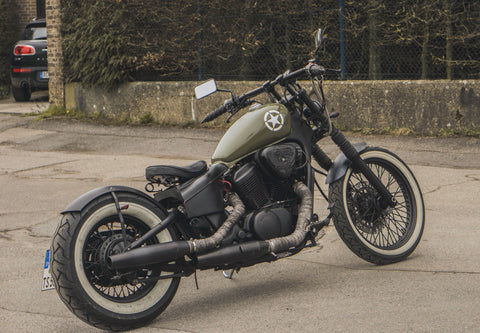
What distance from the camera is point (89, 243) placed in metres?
4.82

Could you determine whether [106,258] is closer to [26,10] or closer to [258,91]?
[258,91]

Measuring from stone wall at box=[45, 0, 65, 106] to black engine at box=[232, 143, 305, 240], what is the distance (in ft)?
32.4

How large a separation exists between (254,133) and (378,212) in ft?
3.80

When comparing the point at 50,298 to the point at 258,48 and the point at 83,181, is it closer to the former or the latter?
the point at 83,181

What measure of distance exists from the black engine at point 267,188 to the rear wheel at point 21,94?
14.1 metres

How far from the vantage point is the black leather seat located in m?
4.96

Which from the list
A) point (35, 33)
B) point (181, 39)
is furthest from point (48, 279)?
point (35, 33)

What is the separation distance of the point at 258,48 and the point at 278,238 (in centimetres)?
791

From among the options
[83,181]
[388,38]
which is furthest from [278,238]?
[388,38]

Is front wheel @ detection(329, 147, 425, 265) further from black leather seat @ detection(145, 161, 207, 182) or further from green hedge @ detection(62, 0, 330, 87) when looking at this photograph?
green hedge @ detection(62, 0, 330, 87)

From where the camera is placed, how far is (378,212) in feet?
19.6

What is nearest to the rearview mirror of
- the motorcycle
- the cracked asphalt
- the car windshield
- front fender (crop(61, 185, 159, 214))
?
the motorcycle

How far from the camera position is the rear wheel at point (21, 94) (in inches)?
734

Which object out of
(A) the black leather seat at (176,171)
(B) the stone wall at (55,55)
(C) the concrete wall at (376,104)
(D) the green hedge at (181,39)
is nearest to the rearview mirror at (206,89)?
(A) the black leather seat at (176,171)
